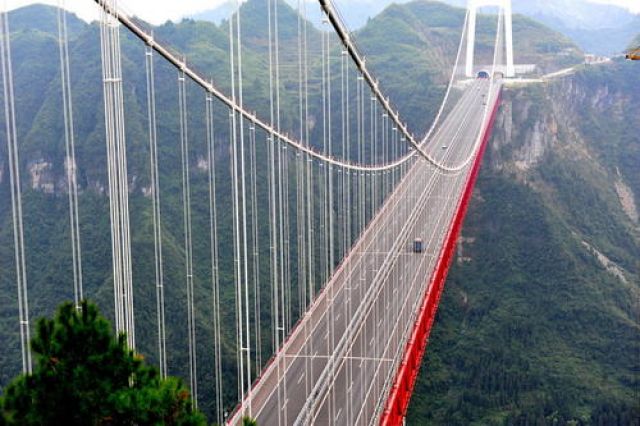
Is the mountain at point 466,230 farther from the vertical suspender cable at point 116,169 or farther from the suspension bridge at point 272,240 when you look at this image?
the vertical suspender cable at point 116,169

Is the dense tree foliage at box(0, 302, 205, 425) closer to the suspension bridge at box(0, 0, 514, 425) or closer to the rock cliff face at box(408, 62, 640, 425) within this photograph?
the suspension bridge at box(0, 0, 514, 425)

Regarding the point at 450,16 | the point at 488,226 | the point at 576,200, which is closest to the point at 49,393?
the point at 488,226

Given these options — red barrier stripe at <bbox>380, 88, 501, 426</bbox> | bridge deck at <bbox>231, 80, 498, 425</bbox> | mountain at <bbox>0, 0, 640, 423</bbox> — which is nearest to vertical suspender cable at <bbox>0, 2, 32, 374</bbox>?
bridge deck at <bbox>231, 80, 498, 425</bbox>

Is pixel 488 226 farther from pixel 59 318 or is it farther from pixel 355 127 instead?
pixel 59 318

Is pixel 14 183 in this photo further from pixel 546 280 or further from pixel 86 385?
pixel 546 280

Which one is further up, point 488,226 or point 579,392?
point 488,226
